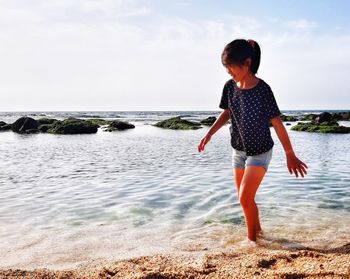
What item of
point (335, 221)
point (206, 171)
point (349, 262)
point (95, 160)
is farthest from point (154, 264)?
point (95, 160)

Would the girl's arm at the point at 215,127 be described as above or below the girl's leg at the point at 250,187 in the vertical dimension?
above

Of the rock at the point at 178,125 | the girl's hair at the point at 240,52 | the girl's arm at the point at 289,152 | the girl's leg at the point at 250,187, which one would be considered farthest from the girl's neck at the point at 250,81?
the rock at the point at 178,125

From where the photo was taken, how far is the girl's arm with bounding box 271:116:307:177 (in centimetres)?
458

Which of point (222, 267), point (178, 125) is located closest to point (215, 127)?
point (222, 267)

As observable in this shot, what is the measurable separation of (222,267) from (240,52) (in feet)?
7.75

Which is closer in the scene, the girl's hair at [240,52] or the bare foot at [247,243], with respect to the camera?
the girl's hair at [240,52]

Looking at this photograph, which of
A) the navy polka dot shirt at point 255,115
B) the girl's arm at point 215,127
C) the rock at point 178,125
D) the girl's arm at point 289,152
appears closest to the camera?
the girl's arm at point 289,152

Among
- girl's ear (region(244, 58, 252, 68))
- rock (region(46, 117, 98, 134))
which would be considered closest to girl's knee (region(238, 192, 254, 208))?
girl's ear (region(244, 58, 252, 68))

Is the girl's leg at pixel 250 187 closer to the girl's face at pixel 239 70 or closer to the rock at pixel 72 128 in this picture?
the girl's face at pixel 239 70

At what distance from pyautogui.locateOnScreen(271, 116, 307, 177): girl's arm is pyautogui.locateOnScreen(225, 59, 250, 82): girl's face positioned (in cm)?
64

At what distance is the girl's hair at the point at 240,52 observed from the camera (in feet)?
15.4

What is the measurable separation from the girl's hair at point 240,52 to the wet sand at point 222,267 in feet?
7.20

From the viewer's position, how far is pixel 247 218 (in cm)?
518

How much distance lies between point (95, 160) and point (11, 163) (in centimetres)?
279
